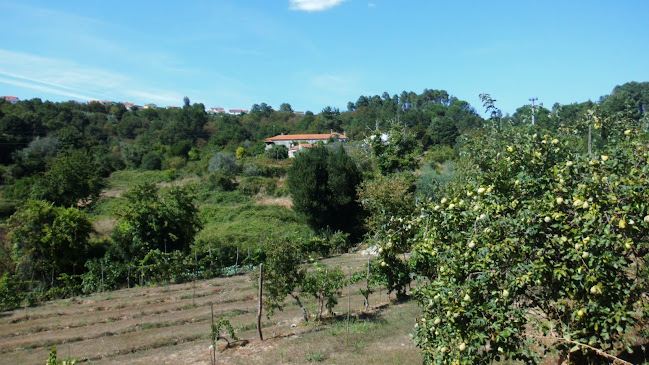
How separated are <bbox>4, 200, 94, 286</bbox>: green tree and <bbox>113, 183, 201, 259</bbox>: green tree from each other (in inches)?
65.2

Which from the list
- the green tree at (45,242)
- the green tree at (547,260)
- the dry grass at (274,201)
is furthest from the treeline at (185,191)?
the green tree at (547,260)

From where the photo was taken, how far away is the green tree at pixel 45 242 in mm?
18438

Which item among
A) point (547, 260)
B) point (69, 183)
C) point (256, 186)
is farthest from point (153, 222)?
point (547, 260)

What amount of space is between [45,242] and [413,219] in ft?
59.2

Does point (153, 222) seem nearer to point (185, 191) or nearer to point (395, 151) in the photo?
point (185, 191)

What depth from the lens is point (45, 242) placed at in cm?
1881

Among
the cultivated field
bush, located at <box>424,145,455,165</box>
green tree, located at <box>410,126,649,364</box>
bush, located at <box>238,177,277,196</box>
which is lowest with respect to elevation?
the cultivated field

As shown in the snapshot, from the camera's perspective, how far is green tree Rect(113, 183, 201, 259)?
20.5 m

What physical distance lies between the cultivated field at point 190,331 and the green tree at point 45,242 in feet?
8.44

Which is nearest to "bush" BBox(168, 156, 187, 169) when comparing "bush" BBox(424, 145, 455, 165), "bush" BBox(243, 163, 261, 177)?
"bush" BBox(243, 163, 261, 177)

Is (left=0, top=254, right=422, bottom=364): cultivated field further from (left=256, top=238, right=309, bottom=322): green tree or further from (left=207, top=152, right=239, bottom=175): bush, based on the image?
(left=207, top=152, right=239, bottom=175): bush

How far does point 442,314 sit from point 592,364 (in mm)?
1708

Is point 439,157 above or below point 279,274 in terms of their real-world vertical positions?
above

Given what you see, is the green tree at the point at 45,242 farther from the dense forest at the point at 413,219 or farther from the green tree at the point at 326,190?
the green tree at the point at 326,190
